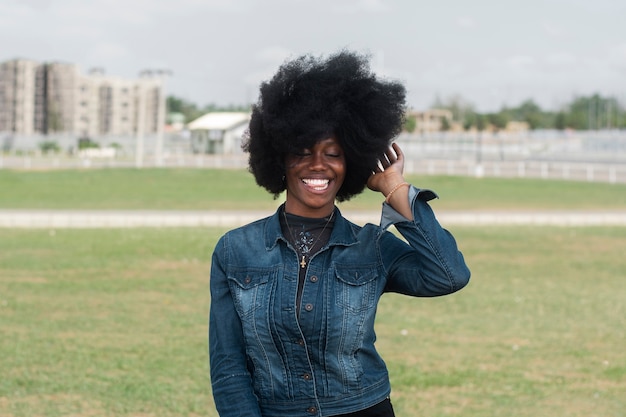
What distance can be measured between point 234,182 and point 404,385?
2996 centimetres

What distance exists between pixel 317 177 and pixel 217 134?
75.7 m

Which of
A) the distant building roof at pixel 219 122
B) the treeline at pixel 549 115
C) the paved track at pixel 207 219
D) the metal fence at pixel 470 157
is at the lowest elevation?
the paved track at pixel 207 219

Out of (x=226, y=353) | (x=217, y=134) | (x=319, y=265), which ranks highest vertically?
(x=217, y=134)

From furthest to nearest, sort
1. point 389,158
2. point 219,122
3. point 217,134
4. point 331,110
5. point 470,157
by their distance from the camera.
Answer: point 219,122
point 217,134
point 470,157
point 389,158
point 331,110

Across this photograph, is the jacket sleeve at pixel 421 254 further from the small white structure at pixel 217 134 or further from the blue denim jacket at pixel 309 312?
the small white structure at pixel 217 134

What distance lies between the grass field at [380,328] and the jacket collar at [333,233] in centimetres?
394

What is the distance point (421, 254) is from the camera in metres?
3.02

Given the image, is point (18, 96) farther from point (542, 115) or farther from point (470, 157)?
point (470, 157)

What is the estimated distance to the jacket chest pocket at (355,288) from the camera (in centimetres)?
299

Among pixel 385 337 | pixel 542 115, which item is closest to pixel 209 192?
pixel 385 337

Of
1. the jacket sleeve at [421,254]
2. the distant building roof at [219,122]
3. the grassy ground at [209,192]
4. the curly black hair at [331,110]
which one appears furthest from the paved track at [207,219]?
the distant building roof at [219,122]

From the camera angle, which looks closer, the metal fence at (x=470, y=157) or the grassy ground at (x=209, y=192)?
the grassy ground at (x=209, y=192)

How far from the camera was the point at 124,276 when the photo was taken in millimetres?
13188

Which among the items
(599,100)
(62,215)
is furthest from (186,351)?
(599,100)
